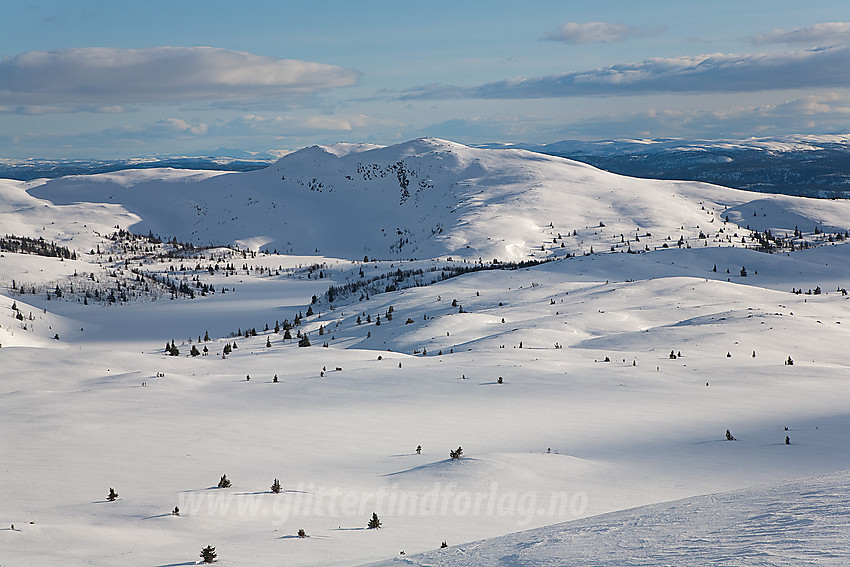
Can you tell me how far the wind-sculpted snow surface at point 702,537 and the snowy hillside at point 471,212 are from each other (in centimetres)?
9856

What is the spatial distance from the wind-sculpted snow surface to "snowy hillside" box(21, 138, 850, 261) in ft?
323

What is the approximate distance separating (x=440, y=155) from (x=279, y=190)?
4823 cm

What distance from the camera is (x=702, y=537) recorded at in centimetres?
724

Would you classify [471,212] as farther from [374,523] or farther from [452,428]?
[374,523]

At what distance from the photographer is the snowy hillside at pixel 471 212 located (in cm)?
12388

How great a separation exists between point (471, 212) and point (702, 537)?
14098 cm

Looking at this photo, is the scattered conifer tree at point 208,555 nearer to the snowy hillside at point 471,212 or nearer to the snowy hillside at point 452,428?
the snowy hillside at point 452,428

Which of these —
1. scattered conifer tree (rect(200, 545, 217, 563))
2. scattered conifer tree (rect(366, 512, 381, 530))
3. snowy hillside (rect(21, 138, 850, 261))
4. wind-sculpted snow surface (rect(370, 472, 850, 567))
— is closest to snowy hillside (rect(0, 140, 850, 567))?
wind-sculpted snow surface (rect(370, 472, 850, 567))

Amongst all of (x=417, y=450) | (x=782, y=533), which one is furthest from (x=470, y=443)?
(x=782, y=533)

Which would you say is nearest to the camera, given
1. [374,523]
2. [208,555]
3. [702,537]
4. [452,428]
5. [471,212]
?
[702,537]

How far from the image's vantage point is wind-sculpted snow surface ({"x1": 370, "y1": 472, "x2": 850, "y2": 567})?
646 centimetres

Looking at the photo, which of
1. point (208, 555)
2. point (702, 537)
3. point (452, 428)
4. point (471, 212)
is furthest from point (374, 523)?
point (471, 212)

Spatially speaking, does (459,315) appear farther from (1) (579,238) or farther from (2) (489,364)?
(1) (579,238)

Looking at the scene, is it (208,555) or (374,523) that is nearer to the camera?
(208,555)
